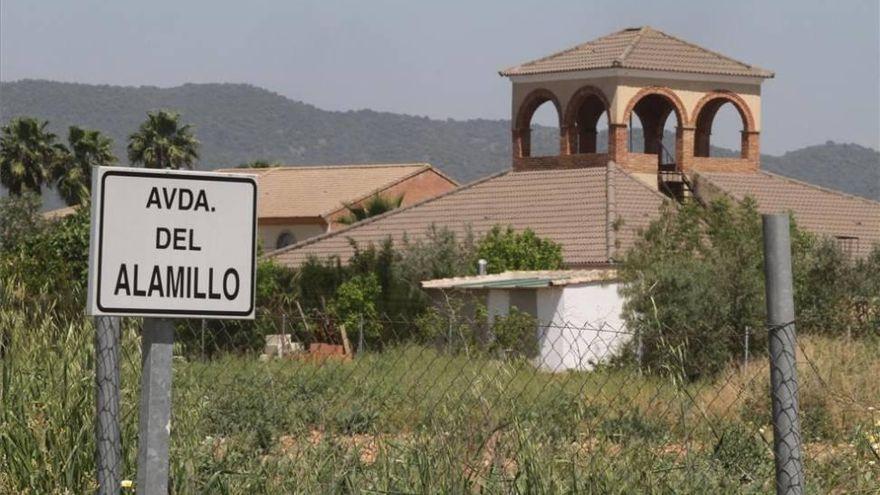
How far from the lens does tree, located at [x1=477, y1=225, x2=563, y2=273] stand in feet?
136

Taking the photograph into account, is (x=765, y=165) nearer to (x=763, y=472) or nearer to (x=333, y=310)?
(x=333, y=310)

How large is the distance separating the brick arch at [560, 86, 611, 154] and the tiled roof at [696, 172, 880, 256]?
3.87 m

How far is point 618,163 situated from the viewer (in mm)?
48656

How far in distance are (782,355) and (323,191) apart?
70.0 metres

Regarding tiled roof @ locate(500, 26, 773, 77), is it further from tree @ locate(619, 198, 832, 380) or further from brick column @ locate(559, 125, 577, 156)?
tree @ locate(619, 198, 832, 380)

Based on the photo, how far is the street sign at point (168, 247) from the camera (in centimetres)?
571

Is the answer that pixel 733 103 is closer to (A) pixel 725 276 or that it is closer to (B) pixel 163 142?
(A) pixel 725 276

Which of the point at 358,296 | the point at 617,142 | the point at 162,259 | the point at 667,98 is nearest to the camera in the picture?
the point at 162,259

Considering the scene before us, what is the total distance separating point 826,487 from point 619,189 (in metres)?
38.6

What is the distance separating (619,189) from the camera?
47.2 metres

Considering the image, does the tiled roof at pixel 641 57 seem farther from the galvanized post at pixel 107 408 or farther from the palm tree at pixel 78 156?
the galvanized post at pixel 107 408

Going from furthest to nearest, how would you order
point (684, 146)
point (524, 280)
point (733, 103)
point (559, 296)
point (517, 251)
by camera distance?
point (733, 103), point (684, 146), point (517, 251), point (524, 280), point (559, 296)

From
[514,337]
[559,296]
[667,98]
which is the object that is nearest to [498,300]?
[559,296]

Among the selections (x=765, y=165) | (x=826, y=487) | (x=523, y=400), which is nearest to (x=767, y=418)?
(x=523, y=400)
